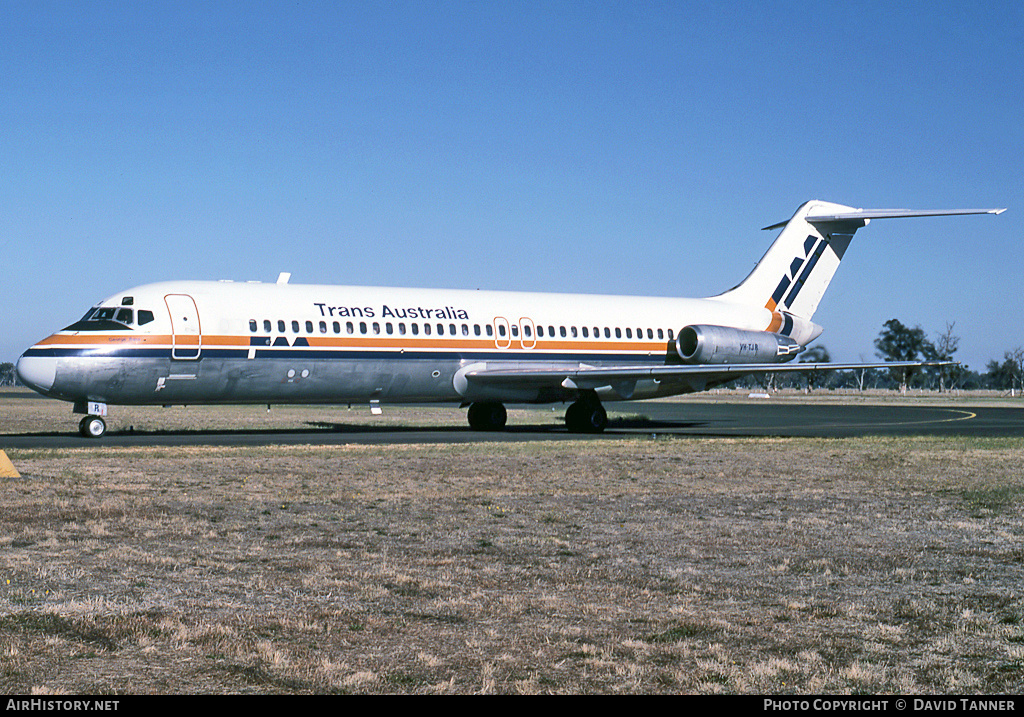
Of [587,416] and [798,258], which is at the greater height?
[798,258]

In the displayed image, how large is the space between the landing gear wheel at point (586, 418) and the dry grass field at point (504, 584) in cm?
1386

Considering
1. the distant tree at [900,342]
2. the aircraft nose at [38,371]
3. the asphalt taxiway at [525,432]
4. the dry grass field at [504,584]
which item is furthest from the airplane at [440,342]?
the distant tree at [900,342]

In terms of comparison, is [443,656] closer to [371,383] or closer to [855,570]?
[855,570]

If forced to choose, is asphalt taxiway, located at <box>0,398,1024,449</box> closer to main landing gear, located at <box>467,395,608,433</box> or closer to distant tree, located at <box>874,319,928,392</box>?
main landing gear, located at <box>467,395,608,433</box>

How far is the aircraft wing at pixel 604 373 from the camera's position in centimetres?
2973

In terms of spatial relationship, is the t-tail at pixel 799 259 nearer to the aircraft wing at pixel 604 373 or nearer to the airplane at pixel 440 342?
the airplane at pixel 440 342

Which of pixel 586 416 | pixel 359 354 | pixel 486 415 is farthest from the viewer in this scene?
pixel 486 415

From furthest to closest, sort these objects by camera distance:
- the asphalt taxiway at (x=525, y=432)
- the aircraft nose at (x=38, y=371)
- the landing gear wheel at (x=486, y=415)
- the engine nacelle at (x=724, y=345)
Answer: the engine nacelle at (x=724, y=345), the landing gear wheel at (x=486, y=415), the asphalt taxiway at (x=525, y=432), the aircraft nose at (x=38, y=371)

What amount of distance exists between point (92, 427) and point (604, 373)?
13.8 meters

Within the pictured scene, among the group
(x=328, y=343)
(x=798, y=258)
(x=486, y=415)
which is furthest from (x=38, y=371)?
(x=798, y=258)

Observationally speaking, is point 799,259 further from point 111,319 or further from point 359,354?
point 111,319

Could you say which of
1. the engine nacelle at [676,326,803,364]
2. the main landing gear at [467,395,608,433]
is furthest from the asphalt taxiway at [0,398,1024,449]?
the engine nacelle at [676,326,803,364]

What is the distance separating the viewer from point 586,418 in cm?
3105

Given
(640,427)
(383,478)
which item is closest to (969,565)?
(383,478)
